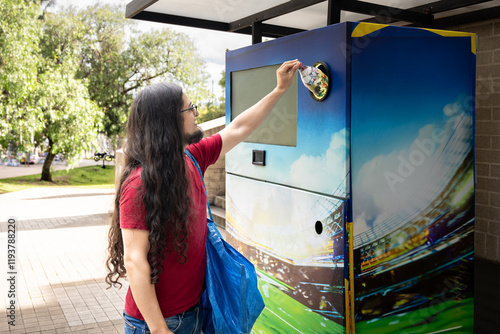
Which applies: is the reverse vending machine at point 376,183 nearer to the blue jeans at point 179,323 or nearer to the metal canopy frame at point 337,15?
the metal canopy frame at point 337,15

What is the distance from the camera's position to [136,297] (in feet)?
5.16

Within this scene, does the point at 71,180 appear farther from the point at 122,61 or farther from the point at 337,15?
the point at 337,15

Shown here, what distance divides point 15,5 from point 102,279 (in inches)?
408

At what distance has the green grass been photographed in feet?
50.4

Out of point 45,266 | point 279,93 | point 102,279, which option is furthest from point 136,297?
point 45,266

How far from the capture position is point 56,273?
5594 millimetres

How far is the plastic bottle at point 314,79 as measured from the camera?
2207mm

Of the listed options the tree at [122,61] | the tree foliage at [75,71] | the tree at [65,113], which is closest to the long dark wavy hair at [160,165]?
the tree foliage at [75,71]

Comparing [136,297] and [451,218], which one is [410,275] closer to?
[451,218]

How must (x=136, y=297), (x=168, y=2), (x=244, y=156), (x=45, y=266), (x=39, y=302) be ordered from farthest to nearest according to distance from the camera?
(x=45, y=266) < (x=39, y=302) < (x=168, y=2) < (x=244, y=156) < (x=136, y=297)

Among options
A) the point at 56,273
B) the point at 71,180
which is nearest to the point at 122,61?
the point at 71,180

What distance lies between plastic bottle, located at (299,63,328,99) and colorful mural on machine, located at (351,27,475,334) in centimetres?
16

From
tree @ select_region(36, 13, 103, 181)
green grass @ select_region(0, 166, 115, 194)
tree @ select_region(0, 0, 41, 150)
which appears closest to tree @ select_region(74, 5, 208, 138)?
green grass @ select_region(0, 166, 115, 194)

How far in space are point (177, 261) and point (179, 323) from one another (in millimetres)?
250
